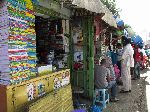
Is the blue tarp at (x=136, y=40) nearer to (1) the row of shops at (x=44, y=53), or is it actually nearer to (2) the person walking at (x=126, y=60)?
(2) the person walking at (x=126, y=60)

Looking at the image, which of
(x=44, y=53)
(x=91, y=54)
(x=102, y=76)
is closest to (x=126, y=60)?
(x=102, y=76)

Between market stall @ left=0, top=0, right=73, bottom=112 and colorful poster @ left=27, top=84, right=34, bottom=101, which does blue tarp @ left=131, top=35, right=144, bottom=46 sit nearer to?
market stall @ left=0, top=0, right=73, bottom=112

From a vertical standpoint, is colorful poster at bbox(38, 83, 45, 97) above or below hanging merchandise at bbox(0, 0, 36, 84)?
below

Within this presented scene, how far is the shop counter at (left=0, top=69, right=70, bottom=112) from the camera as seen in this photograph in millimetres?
4293

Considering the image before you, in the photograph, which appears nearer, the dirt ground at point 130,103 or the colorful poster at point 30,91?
the colorful poster at point 30,91

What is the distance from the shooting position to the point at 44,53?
7.28 m

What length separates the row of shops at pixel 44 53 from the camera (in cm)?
443

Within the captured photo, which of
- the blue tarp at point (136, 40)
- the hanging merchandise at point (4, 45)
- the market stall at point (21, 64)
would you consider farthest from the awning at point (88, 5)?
the blue tarp at point (136, 40)

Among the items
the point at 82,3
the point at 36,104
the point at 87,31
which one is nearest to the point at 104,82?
the point at 87,31

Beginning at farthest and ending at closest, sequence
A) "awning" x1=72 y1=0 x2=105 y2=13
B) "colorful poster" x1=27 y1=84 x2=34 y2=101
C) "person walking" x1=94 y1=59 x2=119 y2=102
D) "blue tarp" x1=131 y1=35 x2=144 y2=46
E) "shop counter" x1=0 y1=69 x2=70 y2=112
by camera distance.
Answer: "blue tarp" x1=131 y1=35 x2=144 y2=46, "person walking" x1=94 y1=59 x2=119 y2=102, "awning" x1=72 y1=0 x2=105 y2=13, "colorful poster" x1=27 y1=84 x2=34 y2=101, "shop counter" x1=0 y1=69 x2=70 y2=112

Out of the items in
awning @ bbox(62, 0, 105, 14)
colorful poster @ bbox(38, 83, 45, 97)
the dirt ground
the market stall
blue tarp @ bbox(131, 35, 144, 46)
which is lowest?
the dirt ground

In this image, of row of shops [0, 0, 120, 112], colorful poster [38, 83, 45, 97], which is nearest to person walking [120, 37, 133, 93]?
row of shops [0, 0, 120, 112]

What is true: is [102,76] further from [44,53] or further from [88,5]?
[88,5]

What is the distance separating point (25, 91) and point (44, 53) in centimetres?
259
